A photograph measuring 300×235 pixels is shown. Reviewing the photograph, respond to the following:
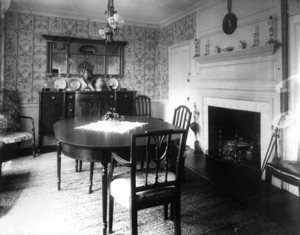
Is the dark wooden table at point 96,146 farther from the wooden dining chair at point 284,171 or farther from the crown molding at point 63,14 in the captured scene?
the crown molding at point 63,14

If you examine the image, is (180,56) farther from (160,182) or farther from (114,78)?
(160,182)

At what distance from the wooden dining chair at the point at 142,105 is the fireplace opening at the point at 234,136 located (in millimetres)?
1967

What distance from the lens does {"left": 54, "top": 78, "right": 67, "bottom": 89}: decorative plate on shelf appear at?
5.16 m

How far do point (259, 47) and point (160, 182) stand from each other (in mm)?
2226

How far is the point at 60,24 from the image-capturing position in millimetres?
5164

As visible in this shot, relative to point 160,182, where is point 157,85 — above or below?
above

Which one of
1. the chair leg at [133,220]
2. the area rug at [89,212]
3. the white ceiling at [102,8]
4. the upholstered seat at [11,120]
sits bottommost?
the area rug at [89,212]

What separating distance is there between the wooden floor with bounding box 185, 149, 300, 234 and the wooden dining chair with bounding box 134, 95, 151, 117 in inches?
90.7

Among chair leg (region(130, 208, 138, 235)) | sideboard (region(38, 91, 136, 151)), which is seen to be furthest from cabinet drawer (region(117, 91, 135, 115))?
chair leg (region(130, 208, 138, 235))

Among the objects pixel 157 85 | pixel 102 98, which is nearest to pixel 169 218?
pixel 102 98

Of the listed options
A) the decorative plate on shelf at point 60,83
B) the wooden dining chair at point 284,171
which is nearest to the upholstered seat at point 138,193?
the wooden dining chair at point 284,171

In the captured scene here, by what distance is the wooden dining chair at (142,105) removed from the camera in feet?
19.6

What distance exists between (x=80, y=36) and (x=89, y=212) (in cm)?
407

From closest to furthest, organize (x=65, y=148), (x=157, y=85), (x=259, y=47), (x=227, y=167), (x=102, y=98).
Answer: (x=65, y=148)
(x=259, y=47)
(x=227, y=167)
(x=102, y=98)
(x=157, y=85)
